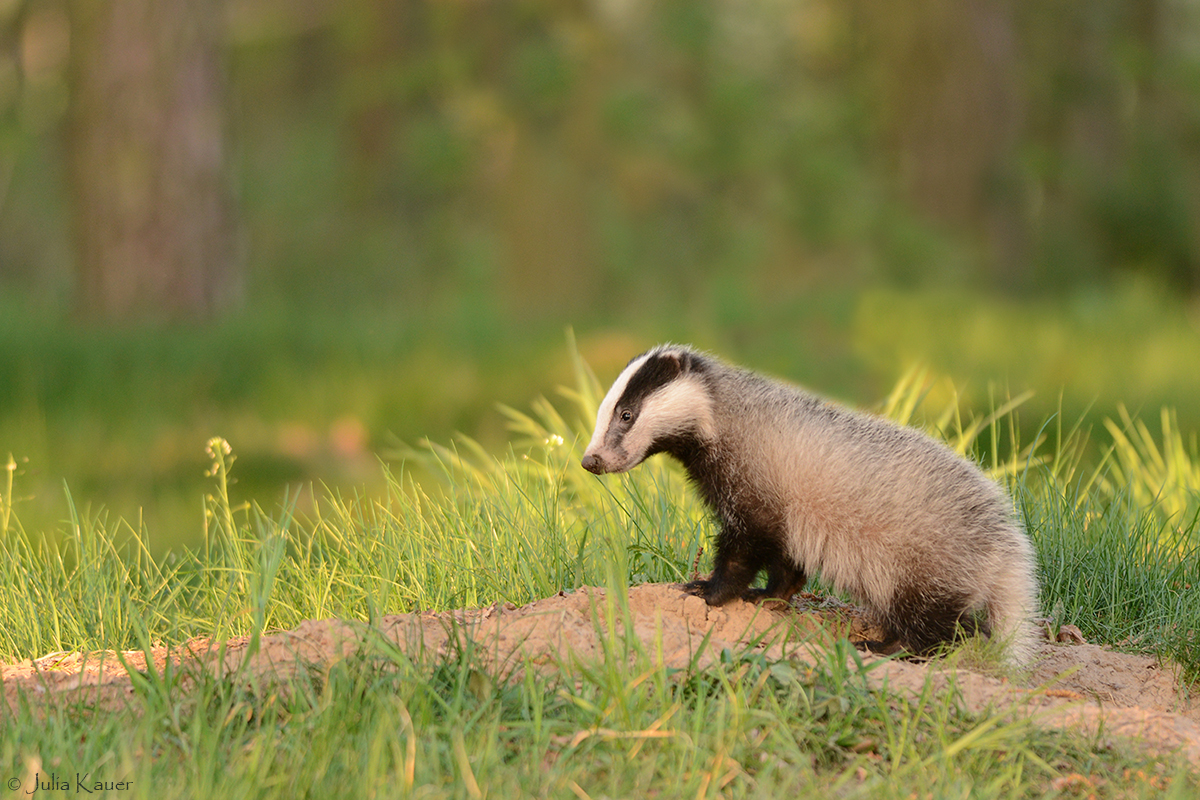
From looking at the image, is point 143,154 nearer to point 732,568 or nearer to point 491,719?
point 732,568

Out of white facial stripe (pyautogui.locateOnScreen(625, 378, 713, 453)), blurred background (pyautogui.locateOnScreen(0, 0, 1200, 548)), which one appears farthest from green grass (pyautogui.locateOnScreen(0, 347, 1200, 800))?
blurred background (pyautogui.locateOnScreen(0, 0, 1200, 548))

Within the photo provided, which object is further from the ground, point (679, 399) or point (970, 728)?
point (679, 399)

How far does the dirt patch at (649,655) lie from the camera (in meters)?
3.34

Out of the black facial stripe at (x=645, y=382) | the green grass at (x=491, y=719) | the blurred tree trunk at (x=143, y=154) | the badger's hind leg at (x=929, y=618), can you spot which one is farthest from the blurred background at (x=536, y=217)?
the black facial stripe at (x=645, y=382)

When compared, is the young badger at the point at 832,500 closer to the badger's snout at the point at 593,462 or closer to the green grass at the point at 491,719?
the badger's snout at the point at 593,462

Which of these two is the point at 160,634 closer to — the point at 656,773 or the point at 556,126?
the point at 656,773

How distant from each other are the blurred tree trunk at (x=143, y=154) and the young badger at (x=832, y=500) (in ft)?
21.5

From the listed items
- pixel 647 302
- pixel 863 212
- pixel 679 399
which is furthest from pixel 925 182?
pixel 679 399

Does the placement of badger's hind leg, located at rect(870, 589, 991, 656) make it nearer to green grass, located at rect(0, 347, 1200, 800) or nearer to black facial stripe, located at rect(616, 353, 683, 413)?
green grass, located at rect(0, 347, 1200, 800)

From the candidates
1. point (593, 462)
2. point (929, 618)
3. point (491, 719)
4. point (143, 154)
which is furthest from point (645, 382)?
point (143, 154)

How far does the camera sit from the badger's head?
3.94 m

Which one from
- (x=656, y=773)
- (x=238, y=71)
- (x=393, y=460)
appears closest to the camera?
(x=656, y=773)

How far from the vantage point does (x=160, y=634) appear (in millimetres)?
3943

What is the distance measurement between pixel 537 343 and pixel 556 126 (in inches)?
163
